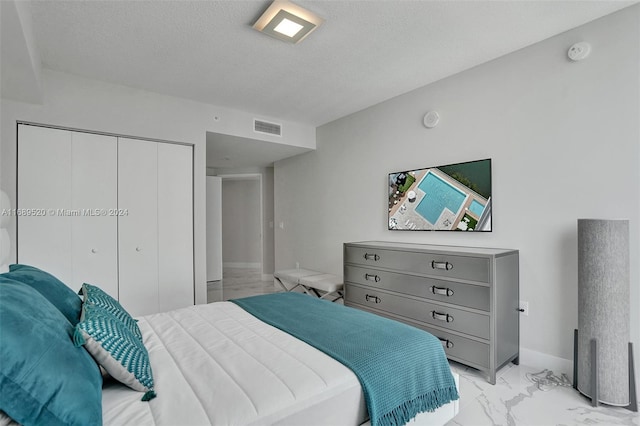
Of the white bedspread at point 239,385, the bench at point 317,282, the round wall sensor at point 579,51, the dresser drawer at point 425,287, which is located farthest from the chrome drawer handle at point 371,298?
the round wall sensor at point 579,51

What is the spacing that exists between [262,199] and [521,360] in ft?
16.2

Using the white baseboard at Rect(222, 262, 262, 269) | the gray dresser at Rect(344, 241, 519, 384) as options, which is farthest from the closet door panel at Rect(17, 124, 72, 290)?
the white baseboard at Rect(222, 262, 262, 269)

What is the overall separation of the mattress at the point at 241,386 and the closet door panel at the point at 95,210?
1.91 meters

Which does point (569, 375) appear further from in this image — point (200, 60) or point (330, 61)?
point (200, 60)

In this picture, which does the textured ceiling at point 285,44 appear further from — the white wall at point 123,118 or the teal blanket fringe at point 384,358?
the teal blanket fringe at point 384,358

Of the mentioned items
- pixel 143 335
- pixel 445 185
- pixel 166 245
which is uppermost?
pixel 445 185

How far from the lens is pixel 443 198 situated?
10.4 ft

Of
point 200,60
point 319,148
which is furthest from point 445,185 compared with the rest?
point 200,60

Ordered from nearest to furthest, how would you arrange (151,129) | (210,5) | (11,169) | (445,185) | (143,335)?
(143,335) < (210,5) < (11,169) < (445,185) < (151,129)

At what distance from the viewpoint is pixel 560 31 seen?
243 cm

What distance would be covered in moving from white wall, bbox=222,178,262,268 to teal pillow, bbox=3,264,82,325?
5.91 metres

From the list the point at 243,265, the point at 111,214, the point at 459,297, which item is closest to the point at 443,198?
the point at 459,297

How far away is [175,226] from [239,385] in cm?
282

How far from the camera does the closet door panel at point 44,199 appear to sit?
2869 millimetres
